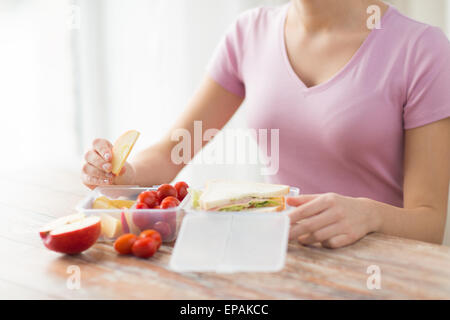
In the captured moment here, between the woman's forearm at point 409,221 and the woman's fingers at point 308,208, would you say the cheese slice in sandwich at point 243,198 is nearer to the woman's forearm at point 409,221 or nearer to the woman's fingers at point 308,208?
the woman's fingers at point 308,208

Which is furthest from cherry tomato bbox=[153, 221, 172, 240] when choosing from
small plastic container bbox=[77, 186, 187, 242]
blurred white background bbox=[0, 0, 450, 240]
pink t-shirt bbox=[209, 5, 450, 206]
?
blurred white background bbox=[0, 0, 450, 240]

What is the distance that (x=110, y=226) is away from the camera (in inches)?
34.3

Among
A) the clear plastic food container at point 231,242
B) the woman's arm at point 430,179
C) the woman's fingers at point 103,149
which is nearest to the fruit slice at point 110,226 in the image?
the clear plastic food container at point 231,242

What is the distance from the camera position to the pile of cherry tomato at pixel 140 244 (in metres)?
0.81

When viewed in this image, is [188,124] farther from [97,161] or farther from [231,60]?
[97,161]

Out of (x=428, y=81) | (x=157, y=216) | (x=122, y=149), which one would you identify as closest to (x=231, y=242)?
(x=157, y=216)

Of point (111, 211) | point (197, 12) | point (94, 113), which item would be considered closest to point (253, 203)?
point (111, 211)

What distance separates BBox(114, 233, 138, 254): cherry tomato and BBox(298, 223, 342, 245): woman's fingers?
0.90ft

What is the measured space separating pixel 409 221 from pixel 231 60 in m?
0.65

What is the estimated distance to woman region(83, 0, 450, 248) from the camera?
1.09 metres

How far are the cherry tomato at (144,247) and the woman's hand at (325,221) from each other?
22cm

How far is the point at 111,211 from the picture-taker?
85 centimetres
